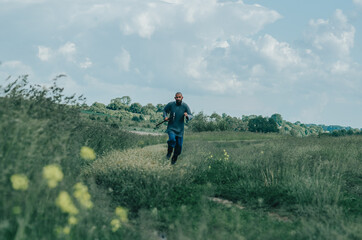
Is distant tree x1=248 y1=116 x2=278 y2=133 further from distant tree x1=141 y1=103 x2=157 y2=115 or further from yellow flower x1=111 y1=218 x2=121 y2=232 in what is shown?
yellow flower x1=111 y1=218 x2=121 y2=232

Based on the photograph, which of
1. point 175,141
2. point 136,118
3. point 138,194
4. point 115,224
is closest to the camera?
point 115,224

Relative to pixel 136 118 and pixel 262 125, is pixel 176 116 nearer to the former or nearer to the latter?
pixel 262 125

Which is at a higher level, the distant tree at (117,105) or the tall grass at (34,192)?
the distant tree at (117,105)

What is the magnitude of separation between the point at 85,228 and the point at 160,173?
3.37 metres

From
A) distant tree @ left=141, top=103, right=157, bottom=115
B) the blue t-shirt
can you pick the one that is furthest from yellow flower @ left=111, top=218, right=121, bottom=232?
distant tree @ left=141, top=103, right=157, bottom=115

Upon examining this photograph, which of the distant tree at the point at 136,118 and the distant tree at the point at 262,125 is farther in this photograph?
the distant tree at the point at 136,118

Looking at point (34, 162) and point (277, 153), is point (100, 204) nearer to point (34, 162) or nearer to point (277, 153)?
point (34, 162)

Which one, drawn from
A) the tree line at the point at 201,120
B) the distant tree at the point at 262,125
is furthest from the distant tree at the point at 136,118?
the distant tree at the point at 262,125

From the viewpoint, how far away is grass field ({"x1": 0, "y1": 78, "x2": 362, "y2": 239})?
3.80 m

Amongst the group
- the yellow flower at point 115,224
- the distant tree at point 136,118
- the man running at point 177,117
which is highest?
the distant tree at point 136,118

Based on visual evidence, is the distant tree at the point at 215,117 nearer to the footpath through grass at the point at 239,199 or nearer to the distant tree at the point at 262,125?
the distant tree at the point at 262,125

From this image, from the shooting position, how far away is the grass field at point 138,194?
380 cm

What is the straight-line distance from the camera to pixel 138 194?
6.38m

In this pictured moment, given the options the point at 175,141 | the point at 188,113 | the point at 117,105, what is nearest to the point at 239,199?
the point at 175,141
